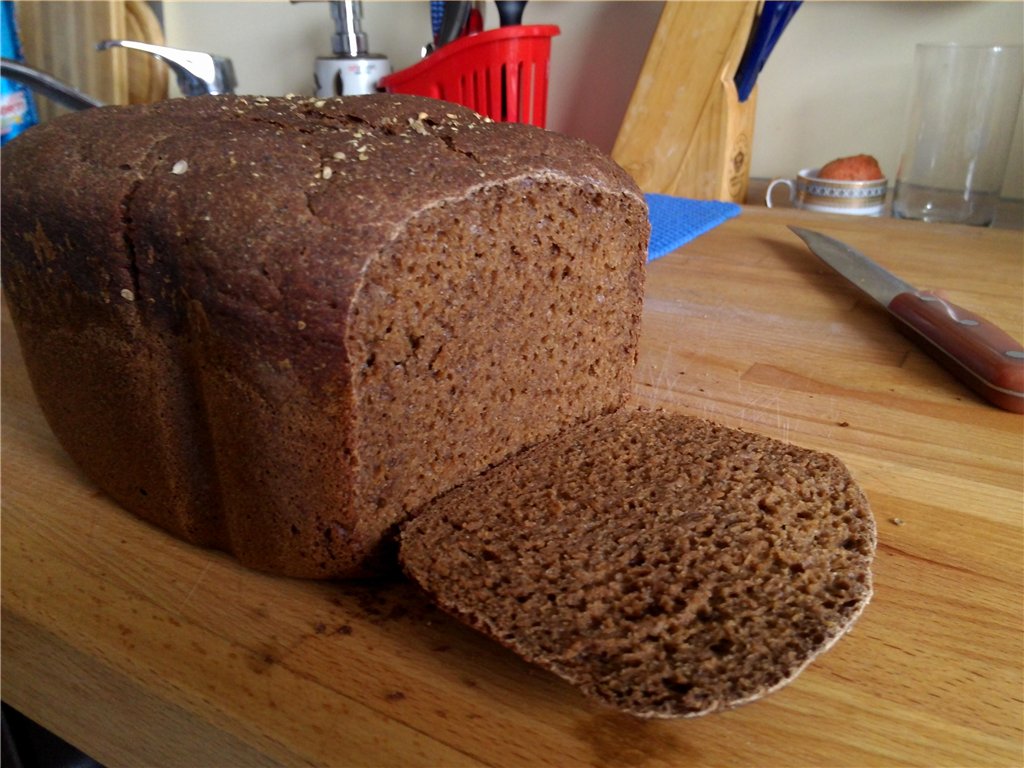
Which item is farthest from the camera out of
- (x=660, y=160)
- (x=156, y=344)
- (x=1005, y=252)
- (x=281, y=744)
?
(x=660, y=160)

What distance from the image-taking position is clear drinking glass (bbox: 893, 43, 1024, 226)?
8.05ft

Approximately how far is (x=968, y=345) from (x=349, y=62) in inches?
92.7

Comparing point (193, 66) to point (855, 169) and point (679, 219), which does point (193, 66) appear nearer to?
point (679, 219)

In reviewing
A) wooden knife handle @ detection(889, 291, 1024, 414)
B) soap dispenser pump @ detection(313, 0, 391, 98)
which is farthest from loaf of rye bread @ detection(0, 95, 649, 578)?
soap dispenser pump @ detection(313, 0, 391, 98)

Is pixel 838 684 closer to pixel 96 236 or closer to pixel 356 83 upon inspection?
pixel 96 236

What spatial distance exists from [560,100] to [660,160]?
0.59 metres

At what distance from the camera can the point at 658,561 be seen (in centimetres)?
99

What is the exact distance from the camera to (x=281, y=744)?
0.88 m

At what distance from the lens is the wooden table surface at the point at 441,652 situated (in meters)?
0.87

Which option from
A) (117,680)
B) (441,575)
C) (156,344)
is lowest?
(117,680)

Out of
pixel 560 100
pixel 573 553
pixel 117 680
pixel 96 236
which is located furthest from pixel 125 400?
pixel 560 100

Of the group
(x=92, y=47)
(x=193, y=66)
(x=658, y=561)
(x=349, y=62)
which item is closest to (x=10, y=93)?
(x=92, y=47)

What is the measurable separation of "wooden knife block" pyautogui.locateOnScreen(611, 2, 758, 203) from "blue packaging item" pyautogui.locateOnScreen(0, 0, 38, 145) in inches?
96.6

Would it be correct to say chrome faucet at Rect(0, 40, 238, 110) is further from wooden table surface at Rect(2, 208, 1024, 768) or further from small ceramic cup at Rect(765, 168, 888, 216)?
small ceramic cup at Rect(765, 168, 888, 216)
